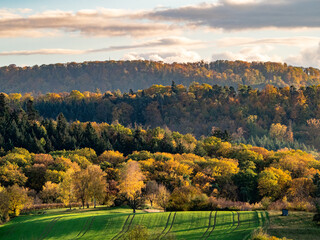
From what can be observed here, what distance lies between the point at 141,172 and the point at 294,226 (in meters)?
54.4

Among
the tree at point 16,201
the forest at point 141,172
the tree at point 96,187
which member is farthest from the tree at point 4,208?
the tree at point 96,187

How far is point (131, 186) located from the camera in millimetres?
105562

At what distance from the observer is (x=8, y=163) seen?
131m

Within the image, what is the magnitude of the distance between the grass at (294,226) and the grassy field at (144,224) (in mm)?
1956

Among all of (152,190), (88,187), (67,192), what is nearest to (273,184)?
(152,190)

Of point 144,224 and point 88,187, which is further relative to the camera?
point 88,187

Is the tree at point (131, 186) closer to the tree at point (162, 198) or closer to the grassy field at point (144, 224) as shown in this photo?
the tree at point (162, 198)

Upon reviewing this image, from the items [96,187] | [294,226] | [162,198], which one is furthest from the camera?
[96,187]

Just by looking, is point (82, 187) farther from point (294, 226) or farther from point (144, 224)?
point (294, 226)

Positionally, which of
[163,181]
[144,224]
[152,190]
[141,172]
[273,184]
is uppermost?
[141,172]

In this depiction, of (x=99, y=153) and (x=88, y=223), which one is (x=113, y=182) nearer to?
(x=88, y=223)

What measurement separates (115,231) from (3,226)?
21943mm

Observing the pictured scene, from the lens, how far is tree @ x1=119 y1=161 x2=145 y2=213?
10119 centimetres

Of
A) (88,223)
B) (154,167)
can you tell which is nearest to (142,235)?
(88,223)
